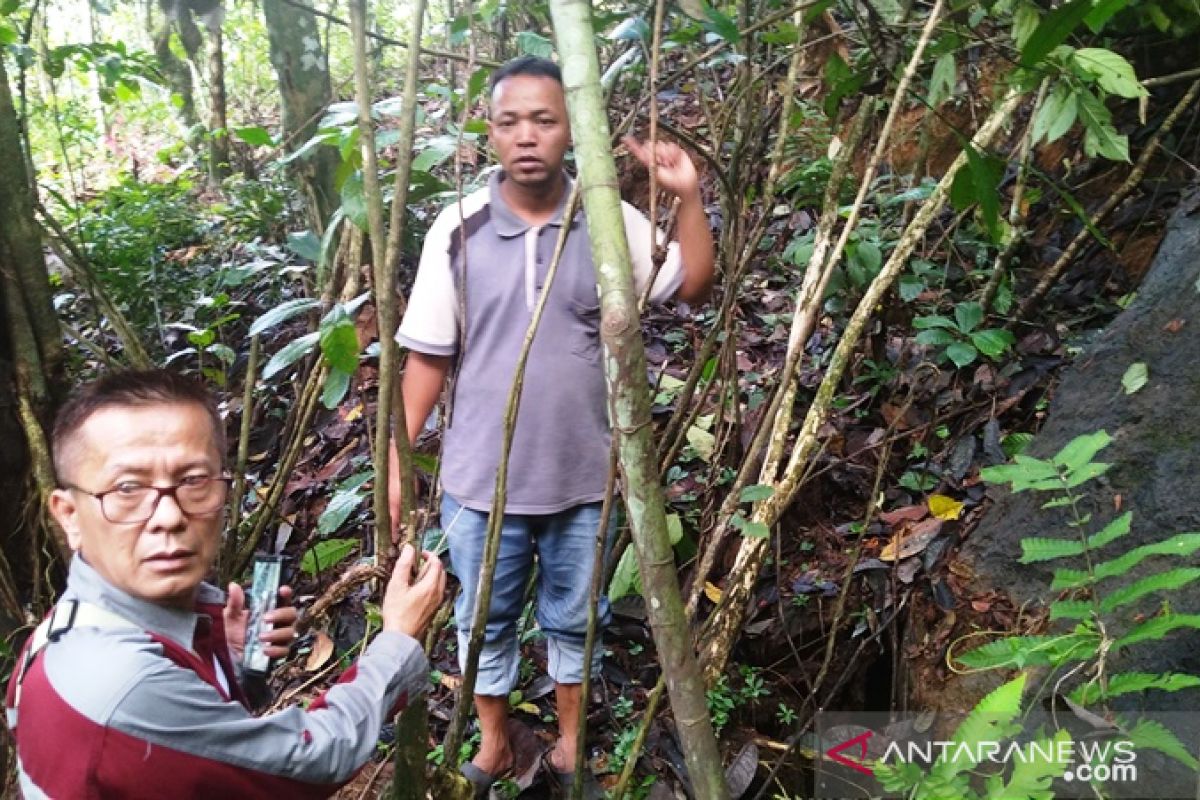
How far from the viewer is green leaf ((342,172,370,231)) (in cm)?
205

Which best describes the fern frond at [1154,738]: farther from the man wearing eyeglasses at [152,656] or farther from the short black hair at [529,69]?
the short black hair at [529,69]

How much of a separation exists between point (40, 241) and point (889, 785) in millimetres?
2942

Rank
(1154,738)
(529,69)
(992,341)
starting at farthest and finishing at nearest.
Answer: (992,341) < (529,69) < (1154,738)

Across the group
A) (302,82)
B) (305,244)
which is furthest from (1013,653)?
(302,82)

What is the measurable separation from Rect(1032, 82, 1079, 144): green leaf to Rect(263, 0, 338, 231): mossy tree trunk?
320 centimetres

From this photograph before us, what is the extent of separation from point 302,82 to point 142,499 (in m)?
3.85

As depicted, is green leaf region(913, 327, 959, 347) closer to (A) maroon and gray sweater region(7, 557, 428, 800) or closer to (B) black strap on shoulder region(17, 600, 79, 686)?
(A) maroon and gray sweater region(7, 557, 428, 800)

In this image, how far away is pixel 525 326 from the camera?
235 cm

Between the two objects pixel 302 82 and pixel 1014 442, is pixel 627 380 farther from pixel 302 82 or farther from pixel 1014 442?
pixel 302 82

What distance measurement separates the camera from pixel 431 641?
188 cm

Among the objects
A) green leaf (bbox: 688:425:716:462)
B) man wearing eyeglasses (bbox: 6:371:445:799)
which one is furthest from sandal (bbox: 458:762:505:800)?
green leaf (bbox: 688:425:716:462)

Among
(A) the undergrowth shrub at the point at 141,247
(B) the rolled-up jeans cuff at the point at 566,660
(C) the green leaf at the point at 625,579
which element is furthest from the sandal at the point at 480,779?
(A) the undergrowth shrub at the point at 141,247

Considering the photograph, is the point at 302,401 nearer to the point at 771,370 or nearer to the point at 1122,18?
the point at 771,370

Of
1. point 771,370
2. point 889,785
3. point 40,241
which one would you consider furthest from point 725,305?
point 40,241
